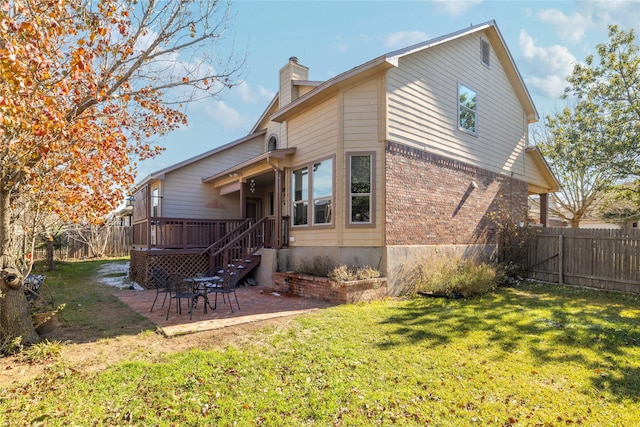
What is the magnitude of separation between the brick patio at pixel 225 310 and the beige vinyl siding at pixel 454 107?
5065 mm

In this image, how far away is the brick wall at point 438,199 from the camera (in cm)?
955

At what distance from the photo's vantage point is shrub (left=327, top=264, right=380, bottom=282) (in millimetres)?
8425

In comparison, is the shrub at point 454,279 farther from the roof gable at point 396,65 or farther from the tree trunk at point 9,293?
the tree trunk at point 9,293

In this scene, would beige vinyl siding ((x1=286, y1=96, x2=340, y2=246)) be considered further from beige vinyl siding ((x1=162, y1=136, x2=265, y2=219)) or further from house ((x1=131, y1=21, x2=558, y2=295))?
beige vinyl siding ((x1=162, y1=136, x2=265, y2=219))

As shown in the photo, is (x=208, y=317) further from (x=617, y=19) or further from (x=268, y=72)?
(x=617, y=19)

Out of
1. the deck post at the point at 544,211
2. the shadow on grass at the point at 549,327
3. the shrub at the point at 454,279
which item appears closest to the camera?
the shadow on grass at the point at 549,327

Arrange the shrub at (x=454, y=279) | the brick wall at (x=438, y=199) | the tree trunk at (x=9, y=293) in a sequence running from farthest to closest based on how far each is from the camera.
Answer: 1. the brick wall at (x=438, y=199)
2. the shrub at (x=454, y=279)
3. the tree trunk at (x=9, y=293)

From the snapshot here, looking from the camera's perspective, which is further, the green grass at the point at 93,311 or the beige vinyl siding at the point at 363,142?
the beige vinyl siding at the point at 363,142

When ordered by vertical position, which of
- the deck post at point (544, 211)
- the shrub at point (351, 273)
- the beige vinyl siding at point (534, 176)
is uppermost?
the beige vinyl siding at point (534, 176)

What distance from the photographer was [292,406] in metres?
3.58

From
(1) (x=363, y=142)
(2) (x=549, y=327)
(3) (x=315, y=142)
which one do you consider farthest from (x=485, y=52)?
(2) (x=549, y=327)

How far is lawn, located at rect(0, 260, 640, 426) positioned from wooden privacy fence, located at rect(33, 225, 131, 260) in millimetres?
20218

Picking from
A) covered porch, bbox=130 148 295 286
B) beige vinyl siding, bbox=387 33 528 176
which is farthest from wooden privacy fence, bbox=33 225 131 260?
beige vinyl siding, bbox=387 33 528 176

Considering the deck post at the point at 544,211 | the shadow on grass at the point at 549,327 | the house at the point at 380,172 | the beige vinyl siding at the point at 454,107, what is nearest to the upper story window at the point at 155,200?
the house at the point at 380,172
